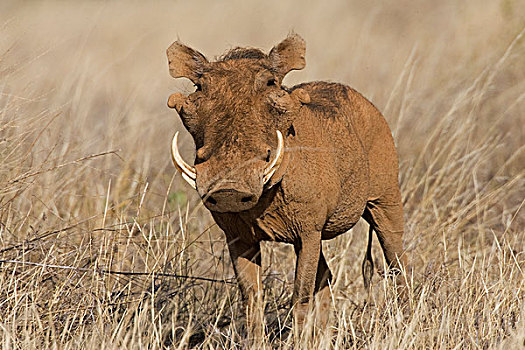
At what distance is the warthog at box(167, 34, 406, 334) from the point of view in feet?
10.0

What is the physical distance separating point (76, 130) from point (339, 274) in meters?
2.68

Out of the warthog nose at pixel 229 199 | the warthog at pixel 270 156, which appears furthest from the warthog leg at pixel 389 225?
the warthog nose at pixel 229 199

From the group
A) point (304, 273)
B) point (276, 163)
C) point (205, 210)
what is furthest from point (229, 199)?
point (205, 210)

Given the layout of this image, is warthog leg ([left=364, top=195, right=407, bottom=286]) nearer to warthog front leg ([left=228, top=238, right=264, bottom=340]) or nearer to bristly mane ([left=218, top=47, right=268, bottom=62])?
warthog front leg ([left=228, top=238, right=264, bottom=340])

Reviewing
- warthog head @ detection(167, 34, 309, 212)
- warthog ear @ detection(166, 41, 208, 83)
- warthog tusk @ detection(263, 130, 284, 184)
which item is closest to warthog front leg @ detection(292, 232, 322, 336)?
warthog head @ detection(167, 34, 309, 212)

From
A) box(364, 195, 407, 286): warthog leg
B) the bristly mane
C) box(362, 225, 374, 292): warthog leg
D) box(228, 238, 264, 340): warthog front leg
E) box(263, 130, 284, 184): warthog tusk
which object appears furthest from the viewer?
box(362, 225, 374, 292): warthog leg

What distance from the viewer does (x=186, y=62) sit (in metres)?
3.45

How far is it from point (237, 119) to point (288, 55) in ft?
1.48

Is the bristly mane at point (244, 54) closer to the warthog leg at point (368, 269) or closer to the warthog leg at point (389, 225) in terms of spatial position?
the warthog leg at point (389, 225)

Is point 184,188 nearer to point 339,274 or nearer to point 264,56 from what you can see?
point 339,274

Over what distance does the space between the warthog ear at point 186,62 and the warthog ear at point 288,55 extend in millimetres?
305

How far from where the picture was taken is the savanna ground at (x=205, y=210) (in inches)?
142

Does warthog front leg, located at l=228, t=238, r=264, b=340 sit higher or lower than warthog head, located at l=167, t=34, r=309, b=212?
lower

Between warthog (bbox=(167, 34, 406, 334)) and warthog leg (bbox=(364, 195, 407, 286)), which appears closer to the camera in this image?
warthog (bbox=(167, 34, 406, 334))
